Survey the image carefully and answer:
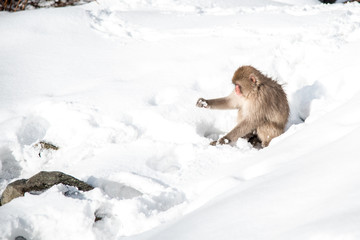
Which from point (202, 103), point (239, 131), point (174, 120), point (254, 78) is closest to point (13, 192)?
point (174, 120)

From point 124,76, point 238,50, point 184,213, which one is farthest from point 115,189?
point 238,50

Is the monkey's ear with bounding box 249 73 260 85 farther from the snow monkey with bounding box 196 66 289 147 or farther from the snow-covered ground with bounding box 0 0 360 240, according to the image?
the snow-covered ground with bounding box 0 0 360 240

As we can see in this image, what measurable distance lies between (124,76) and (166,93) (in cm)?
61

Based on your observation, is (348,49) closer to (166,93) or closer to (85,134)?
(166,93)

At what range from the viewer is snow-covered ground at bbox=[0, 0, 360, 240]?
5.84 feet

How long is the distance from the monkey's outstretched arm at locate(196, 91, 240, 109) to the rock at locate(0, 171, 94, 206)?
131 centimetres

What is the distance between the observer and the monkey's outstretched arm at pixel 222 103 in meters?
3.57

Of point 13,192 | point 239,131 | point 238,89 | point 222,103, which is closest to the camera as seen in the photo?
point 13,192

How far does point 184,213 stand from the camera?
224cm

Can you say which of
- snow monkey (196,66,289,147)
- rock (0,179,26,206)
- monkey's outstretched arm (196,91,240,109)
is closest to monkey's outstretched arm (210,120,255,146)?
snow monkey (196,66,289,147)

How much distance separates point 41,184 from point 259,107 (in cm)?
183

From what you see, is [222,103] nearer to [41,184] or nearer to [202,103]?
[202,103]

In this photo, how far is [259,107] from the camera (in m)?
3.45

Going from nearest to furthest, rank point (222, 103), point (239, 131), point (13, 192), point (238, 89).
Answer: point (13, 192)
point (239, 131)
point (238, 89)
point (222, 103)
